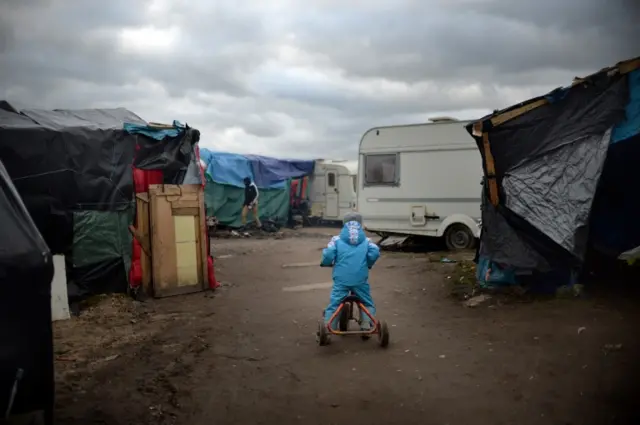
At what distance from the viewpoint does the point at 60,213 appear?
851 cm

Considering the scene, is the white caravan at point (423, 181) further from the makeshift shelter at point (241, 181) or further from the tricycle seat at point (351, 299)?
the tricycle seat at point (351, 299)

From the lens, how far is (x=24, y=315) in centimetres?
325

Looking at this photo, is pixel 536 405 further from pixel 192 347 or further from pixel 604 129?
pixel 604 129

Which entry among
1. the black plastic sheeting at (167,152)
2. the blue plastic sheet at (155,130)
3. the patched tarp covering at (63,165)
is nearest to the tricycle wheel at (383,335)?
the patched tarp covering at (63,165)

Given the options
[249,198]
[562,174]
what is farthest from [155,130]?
[249,198]

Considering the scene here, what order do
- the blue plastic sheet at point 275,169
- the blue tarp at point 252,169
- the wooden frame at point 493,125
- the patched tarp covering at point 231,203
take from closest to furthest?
1. the wooden frame at point 493,125
2. the patched tarp covering at point 231,203
3. the blue tarp at point 252,169
4. the blue plastic sheet at point 275,169

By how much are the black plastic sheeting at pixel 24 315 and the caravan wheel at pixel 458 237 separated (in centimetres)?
1163

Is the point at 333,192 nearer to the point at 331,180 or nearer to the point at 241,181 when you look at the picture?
the point at 331,180

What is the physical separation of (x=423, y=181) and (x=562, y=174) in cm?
646

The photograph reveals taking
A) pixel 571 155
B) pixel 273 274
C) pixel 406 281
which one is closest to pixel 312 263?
pixel 273 274

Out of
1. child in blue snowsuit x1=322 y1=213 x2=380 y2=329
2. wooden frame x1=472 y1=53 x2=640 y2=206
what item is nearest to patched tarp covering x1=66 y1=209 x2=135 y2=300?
child in blue snowsuit x1=322 y1=213 x2=380 y2=329

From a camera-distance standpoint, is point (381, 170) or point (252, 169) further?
point (252, 169)

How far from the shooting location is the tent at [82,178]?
831cm

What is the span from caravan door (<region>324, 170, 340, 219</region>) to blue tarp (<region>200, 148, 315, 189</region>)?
893 millimetres
